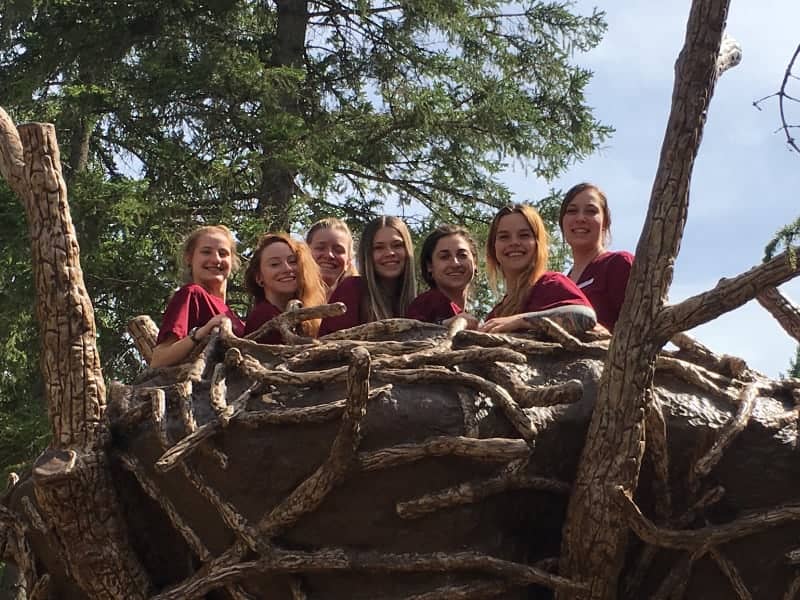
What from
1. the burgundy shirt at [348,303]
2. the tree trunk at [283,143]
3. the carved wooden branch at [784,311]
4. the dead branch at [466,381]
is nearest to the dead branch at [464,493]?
the dead branch at [466,381]

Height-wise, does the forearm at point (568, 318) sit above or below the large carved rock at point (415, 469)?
above

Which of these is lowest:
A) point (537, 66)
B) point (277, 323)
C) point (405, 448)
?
point (405, 448)

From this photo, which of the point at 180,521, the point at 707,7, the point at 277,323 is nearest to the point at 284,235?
the point at 277,323

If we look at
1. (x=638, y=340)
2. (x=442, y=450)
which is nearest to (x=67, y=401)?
(x=442, y=450)

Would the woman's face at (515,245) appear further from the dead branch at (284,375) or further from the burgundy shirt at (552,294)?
the dead branch at (284,375)

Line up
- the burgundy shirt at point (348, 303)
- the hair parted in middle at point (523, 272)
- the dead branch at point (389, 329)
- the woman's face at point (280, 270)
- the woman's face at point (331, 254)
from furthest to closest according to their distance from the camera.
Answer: the woman's face at point (331, 254)
the woman's face at point (280, 270)
the burgundy shirt at point (348, 303)
the hair parted in middle at point (523, 272)
the dead branch at point (389, 329)

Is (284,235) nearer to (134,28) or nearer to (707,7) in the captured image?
(707,7)

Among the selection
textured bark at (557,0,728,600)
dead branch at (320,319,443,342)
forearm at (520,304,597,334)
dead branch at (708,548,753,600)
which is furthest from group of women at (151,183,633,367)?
dead branch at (708,548,753,600)

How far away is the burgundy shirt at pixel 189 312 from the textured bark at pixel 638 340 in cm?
152

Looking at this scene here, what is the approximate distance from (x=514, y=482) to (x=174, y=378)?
1.19m

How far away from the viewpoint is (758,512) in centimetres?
359

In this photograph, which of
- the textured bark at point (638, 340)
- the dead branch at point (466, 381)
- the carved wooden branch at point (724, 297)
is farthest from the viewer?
the dead branch at point (466, 381)

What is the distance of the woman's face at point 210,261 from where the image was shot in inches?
189

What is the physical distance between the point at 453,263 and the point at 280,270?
697mm
